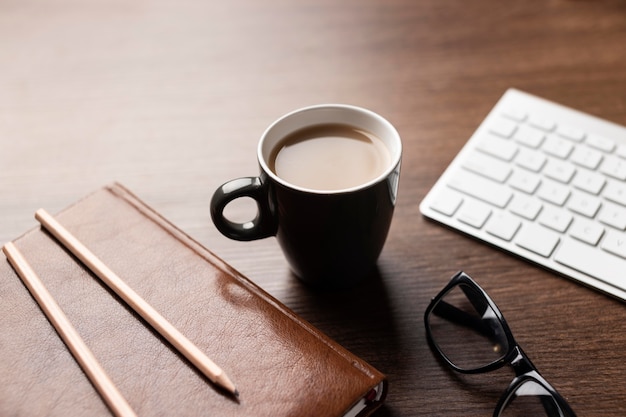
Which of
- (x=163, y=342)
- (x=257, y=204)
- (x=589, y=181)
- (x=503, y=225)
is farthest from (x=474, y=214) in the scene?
(x=163, y=342)

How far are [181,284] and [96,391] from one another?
0.37ft

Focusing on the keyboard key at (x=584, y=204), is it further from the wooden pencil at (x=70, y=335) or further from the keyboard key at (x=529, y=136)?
the wooden pencil at (x=70, y=335)

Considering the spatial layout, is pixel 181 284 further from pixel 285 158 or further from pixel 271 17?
pixel 271 17

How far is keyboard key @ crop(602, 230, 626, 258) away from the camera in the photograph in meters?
0.60

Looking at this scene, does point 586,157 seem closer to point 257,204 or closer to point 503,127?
point 503,127

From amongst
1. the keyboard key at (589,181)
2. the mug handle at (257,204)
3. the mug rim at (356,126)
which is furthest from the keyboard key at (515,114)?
the mug handle at (257,204)

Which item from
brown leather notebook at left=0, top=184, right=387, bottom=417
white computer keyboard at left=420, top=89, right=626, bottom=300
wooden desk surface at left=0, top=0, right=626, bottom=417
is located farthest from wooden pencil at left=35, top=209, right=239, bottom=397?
white computer keyboard at left=420, top=89, right=626, bottom=300

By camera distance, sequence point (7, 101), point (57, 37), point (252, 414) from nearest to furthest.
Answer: point (252, 414)
point (7, 101)
point (57, 37)

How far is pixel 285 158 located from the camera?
1.89ft

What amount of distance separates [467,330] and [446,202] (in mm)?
158

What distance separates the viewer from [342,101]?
835mm

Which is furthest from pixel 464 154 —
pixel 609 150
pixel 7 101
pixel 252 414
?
pixel 7 101

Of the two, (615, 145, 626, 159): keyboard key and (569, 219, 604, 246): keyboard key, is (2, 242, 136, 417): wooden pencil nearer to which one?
(569, 219, 604, 246): keyboard key

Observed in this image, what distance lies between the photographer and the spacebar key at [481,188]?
0.66 meters
